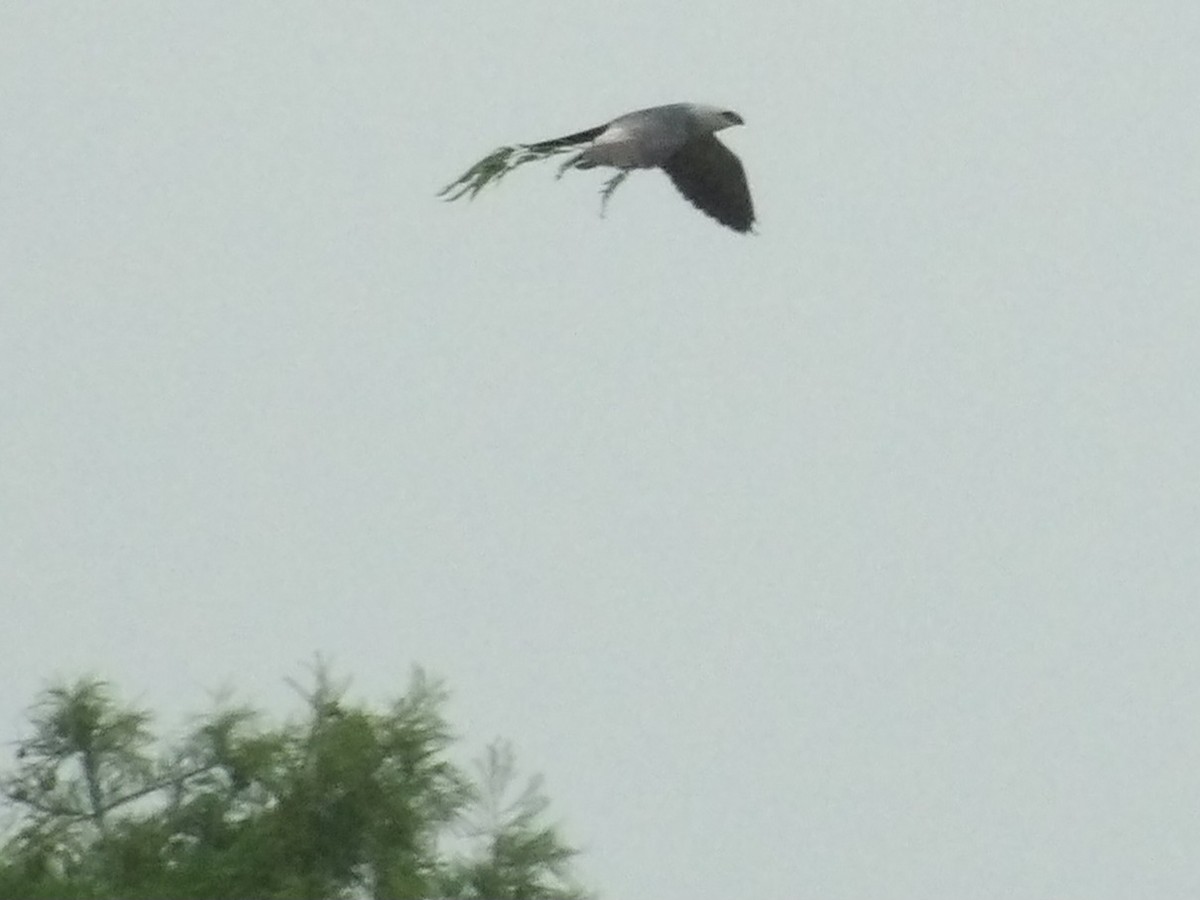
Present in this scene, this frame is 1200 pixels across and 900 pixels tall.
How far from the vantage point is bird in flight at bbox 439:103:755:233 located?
19156mm

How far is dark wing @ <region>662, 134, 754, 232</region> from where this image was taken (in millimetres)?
21969

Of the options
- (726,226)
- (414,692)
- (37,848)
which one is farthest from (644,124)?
(37,848)

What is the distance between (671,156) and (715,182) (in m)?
1.52

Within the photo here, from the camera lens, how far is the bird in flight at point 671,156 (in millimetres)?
19156

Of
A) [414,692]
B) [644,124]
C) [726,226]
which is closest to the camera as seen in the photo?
[644,124]

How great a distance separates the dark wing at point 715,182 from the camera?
21969 millimetres

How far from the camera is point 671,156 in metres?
20.5

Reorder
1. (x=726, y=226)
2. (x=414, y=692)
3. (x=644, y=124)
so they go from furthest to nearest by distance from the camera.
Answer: (x=414, y=692) → (x=726, y=226) → (x=644, y=124)

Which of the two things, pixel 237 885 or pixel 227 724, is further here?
pixel 227 724

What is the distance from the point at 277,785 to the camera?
23.6 meters

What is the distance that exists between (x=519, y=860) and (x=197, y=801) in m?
2.04

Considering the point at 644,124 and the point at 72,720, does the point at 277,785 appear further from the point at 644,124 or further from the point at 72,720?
the point at 644,124

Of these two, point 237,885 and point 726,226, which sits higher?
point 726,226

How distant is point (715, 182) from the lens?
22016mm
